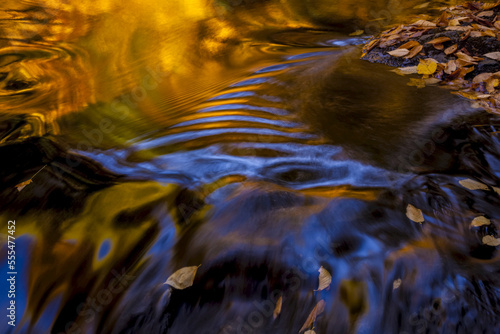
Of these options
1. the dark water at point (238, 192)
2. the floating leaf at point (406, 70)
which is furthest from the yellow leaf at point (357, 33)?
the floating leaf at point (406, 70)

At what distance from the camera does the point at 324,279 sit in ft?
4.05

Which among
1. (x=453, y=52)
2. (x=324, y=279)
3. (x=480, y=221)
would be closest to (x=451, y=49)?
(x=453, y=52)

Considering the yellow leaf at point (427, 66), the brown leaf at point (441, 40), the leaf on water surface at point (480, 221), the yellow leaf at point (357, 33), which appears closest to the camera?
the leaf on water surface at point (480, 221)

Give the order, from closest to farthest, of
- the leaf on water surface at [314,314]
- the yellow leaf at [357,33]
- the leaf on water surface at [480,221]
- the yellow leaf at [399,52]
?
the leaf on water surface at [314,314] → the leaf on water surface at [480,221] → the yellow leaf at [399,52] → the yellow leaf at [357,33]

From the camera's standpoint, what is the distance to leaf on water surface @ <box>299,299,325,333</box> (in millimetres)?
1136

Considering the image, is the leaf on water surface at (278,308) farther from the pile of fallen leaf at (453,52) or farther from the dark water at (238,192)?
the pile of fallen leaf at (453,52)

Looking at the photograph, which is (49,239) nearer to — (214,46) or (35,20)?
(214,46)

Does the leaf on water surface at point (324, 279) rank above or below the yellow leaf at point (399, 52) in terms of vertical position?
below

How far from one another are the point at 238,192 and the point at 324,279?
23.6 inches

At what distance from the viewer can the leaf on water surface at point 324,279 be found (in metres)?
1.22

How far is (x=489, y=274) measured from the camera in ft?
3.96

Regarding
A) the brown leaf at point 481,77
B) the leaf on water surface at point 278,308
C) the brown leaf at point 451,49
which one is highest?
the brown leaf at point 451,49

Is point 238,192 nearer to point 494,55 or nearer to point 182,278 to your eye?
point 182,278

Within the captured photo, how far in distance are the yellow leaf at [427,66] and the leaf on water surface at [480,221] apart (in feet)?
5.57
